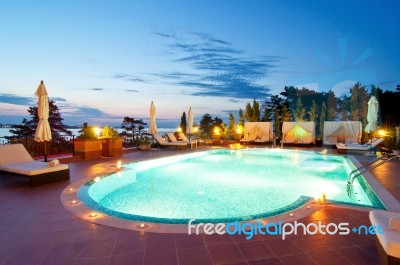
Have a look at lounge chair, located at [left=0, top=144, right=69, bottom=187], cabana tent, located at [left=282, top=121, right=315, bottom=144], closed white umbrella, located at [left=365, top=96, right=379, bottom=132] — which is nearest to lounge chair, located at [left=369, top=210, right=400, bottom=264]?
lounge chair, located at [left=0, top=144, right=69, bottom=187]

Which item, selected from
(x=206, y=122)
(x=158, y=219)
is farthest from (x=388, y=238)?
(x=206, y=122)

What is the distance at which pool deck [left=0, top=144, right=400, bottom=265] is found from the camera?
2443 mm

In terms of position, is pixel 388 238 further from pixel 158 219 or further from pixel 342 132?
pixel 342 132

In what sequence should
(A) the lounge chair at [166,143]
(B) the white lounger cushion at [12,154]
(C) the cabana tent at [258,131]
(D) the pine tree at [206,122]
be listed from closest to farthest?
(B) the white lounger cushion at [12,154] < (A) the lounge chair at [166,143] < (C) the cabana tent at [258,131] < (D) the pine tree at [206,122]

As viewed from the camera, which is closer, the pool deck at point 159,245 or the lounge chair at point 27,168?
the pool deck at point 159,245

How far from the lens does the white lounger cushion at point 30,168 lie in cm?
528

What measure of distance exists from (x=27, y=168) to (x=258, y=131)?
41.6 ft

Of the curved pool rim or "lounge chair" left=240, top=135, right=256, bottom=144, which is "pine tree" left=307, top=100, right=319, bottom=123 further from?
the curved pool rim

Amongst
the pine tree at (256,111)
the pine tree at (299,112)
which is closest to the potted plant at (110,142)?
the pine tree at (256,111)

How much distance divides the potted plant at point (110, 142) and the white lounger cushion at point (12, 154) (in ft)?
10.8

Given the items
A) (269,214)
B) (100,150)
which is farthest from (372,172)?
(100,150)

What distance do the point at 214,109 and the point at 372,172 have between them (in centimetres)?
1854
